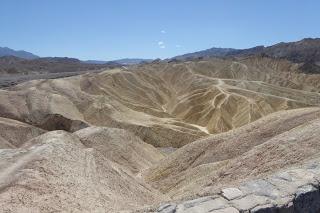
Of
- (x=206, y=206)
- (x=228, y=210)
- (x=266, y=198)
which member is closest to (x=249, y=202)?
(x=266, y=198)

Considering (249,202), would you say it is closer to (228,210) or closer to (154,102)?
(228,210)

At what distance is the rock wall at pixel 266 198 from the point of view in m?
8.11

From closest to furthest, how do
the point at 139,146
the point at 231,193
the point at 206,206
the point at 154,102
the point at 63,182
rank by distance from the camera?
the point at 206,206 → the point at 231,193 → the point at 63,182 → the point at 139,146 → the point at 154,102

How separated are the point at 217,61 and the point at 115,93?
179 feet

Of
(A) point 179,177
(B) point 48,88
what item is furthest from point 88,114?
(A) point 179,177

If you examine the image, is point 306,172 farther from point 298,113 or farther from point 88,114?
point 88,114

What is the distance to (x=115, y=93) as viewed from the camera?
3123 inches

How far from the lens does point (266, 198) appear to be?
8.41 meters

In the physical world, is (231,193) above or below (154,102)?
above

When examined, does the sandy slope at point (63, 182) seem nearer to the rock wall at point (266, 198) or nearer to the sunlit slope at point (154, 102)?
the rock wall at point (266, 198)

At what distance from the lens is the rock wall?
8.11 m

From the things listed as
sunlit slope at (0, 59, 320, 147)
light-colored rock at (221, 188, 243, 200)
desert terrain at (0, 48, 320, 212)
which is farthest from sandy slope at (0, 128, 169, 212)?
sunlit slope at (0, 59, 320, 147)

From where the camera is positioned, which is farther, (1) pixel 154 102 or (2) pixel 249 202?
(1) pixel 154 102

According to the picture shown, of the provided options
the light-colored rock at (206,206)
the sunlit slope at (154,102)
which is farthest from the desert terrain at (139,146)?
the sunlit slope at (154,102)
